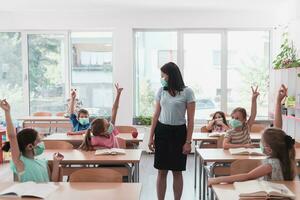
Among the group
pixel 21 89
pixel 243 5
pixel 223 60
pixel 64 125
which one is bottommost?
pixel 64 125

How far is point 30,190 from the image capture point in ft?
7.68

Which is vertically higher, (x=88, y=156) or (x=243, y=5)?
(x=243, y=5)

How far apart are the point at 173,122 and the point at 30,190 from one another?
5.47 feet

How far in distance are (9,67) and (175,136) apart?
5490 mm

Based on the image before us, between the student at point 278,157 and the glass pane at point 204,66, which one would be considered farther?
the glass pane at point 204,66

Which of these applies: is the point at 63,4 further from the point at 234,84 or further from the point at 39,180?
the point at 39,180

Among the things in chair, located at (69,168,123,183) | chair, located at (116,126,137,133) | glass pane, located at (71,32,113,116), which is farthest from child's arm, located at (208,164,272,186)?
glass pane, located at (71,32,113,116)

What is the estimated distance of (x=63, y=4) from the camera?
6953 millimetres

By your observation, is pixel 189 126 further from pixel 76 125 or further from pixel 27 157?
pixel 76 125

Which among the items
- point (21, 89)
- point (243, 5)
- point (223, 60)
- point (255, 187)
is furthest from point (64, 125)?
point (255, 187)

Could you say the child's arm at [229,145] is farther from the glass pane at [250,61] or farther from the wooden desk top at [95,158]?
the glass pane at [250,61]

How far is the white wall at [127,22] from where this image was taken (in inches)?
298

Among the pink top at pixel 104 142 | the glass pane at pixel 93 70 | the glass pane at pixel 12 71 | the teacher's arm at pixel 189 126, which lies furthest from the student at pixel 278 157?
the glass pane at pixel 12 71

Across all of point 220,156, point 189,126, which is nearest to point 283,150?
point 220,156
